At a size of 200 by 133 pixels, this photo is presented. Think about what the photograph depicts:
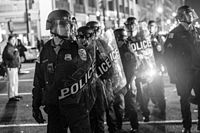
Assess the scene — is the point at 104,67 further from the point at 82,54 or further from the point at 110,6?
the point at 110,6

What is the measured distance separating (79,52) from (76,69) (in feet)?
0.62

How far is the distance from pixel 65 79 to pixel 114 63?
1.64 meters

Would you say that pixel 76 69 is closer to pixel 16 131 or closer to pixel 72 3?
pixel 16 131

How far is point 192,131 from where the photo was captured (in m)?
5.44

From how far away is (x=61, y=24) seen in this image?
3582 millimetres

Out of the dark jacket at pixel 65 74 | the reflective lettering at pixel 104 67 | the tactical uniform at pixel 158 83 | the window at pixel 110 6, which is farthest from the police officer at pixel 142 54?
the window at pixel 110 6

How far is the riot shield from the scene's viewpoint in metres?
Answer: 4.88

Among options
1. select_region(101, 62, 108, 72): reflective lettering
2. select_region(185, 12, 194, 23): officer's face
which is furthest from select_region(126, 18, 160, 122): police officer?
select_region(101, 62, 108, 72): reflective lettering

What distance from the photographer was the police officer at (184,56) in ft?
16.8

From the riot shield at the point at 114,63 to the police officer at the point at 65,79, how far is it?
122cm

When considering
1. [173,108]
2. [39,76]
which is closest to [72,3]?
[173,108]

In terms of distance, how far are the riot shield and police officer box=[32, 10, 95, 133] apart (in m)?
1.22

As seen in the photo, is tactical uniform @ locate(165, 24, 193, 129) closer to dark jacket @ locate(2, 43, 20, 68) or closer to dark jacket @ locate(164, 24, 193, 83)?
dark jacket @ locate(164, 24, 193, 83)

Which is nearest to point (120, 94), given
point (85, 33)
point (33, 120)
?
point (85, 33)
